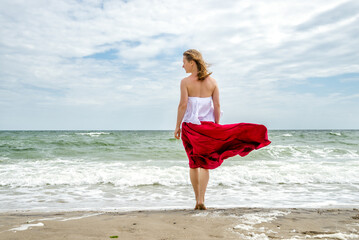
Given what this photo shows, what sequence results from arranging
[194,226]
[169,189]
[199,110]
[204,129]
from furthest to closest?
[169,189]
[199,110]
[204,129]
[194,226]

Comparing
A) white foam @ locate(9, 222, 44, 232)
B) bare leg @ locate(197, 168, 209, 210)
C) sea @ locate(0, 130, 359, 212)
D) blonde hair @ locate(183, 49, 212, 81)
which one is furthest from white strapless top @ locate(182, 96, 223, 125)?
white foam @ locate(9, 222, 44, 232)

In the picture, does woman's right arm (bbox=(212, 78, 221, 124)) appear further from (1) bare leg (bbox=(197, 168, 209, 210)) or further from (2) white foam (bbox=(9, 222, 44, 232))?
(2) white foam (bbox=(9, 222, 44, 232))

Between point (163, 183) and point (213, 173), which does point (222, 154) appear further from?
point (213, 173)

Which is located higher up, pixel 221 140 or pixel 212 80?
pixel 212 80

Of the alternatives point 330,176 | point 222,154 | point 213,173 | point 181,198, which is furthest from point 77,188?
point 330,176

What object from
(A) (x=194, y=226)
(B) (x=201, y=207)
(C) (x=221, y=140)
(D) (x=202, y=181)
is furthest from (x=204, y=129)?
(A) (x=194, y=226)

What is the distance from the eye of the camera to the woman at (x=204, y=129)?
12.6 ft

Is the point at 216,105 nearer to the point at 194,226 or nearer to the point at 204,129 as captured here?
the point at 204,129

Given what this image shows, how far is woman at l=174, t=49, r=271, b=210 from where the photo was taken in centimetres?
384

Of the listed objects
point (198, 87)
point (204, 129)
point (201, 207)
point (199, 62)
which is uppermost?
point (199, 62)

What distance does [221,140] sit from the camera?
386 centimetres

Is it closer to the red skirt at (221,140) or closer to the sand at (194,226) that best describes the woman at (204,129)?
the red skirt at (221,140)

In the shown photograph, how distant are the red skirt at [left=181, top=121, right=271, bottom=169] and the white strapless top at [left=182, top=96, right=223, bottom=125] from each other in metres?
0.07

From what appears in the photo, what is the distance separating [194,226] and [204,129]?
122cm
